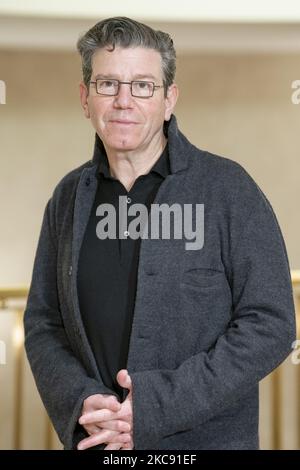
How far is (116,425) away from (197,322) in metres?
0.23

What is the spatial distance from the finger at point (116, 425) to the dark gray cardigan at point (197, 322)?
0.08 feet

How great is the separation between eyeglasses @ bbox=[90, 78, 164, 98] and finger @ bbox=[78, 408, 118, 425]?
1.89 ft

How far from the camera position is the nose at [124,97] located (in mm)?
1425

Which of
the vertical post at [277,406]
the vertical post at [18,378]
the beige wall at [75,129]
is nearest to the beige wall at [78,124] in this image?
the beige wall at [75,129]

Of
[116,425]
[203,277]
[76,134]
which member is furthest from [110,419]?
[76,134]

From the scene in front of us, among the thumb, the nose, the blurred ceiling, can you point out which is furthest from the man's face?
the blurred ceiling

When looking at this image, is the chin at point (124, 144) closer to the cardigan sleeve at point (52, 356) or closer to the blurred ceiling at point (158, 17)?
the cardigan sleeve at point (52, 356)

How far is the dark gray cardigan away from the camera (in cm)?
138

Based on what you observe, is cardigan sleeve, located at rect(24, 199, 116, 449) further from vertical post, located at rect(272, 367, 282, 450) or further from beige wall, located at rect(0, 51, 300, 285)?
beige wall, located at rect(0, 51, 300, 285)

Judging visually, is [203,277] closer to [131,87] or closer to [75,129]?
[131,87]

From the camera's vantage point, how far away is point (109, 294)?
1.46 m
